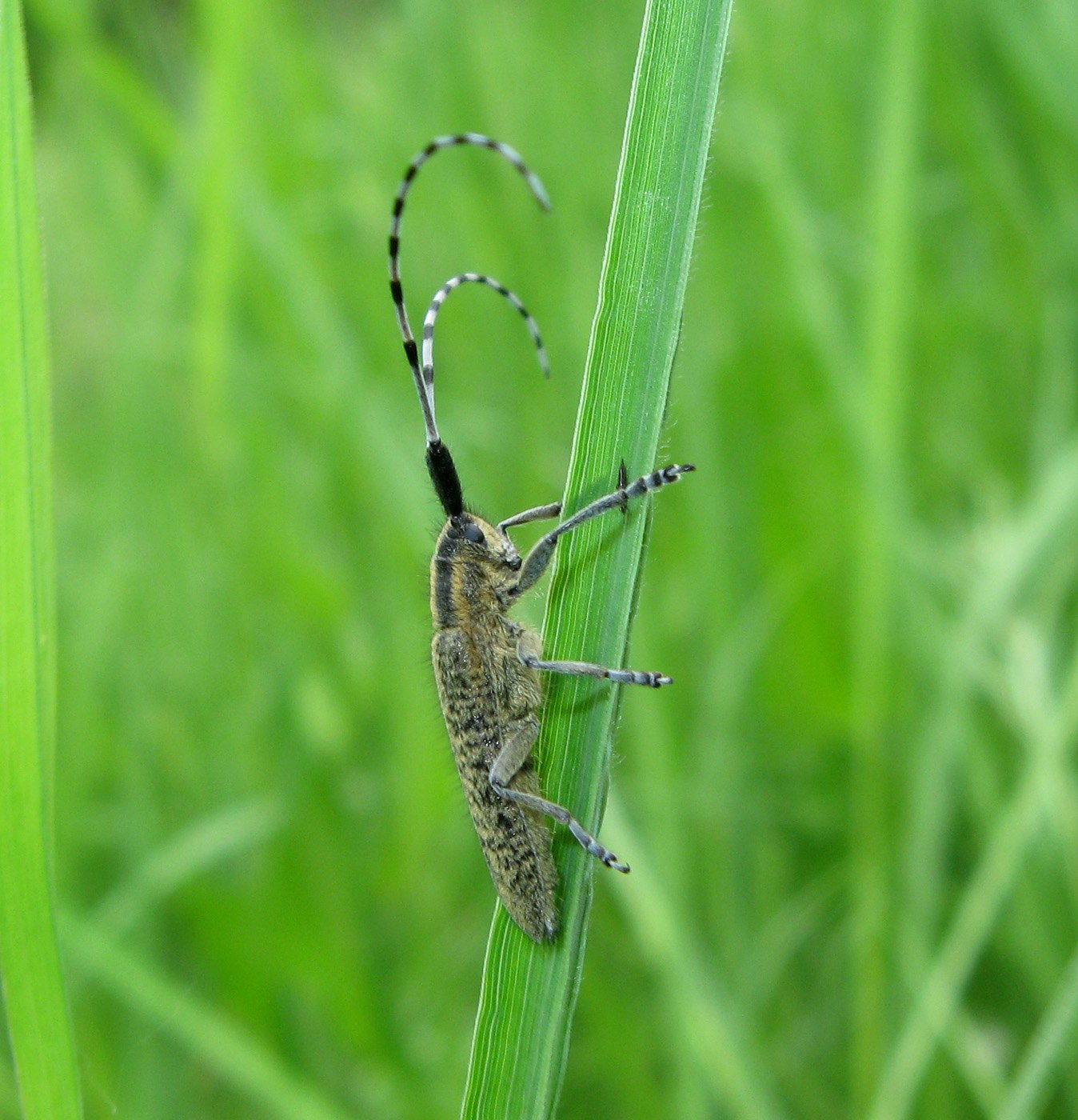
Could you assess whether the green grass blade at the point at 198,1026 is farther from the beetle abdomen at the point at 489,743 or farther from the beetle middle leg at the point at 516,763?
the beetle middle leg at the point at 516,763

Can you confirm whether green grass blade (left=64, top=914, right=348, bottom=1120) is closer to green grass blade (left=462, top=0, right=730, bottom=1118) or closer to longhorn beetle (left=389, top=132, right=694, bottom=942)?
A: longhorn beetle (left=389, top=132, right=694, bottom=942)

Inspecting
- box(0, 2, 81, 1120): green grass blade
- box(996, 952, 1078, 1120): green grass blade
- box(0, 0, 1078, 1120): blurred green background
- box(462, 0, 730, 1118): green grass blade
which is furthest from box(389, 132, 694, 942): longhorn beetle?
box(996, 952, 1078, 1120): green grass blade

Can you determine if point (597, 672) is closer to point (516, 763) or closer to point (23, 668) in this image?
point (516, 763)

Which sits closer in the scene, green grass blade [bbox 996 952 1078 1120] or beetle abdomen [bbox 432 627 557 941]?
beetle abdomen [bbox 432 627 557 941]

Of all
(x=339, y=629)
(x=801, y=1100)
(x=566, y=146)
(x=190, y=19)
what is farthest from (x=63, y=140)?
(x=801, y=1100)

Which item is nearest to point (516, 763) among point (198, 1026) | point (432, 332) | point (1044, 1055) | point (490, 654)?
point (490, 654)
